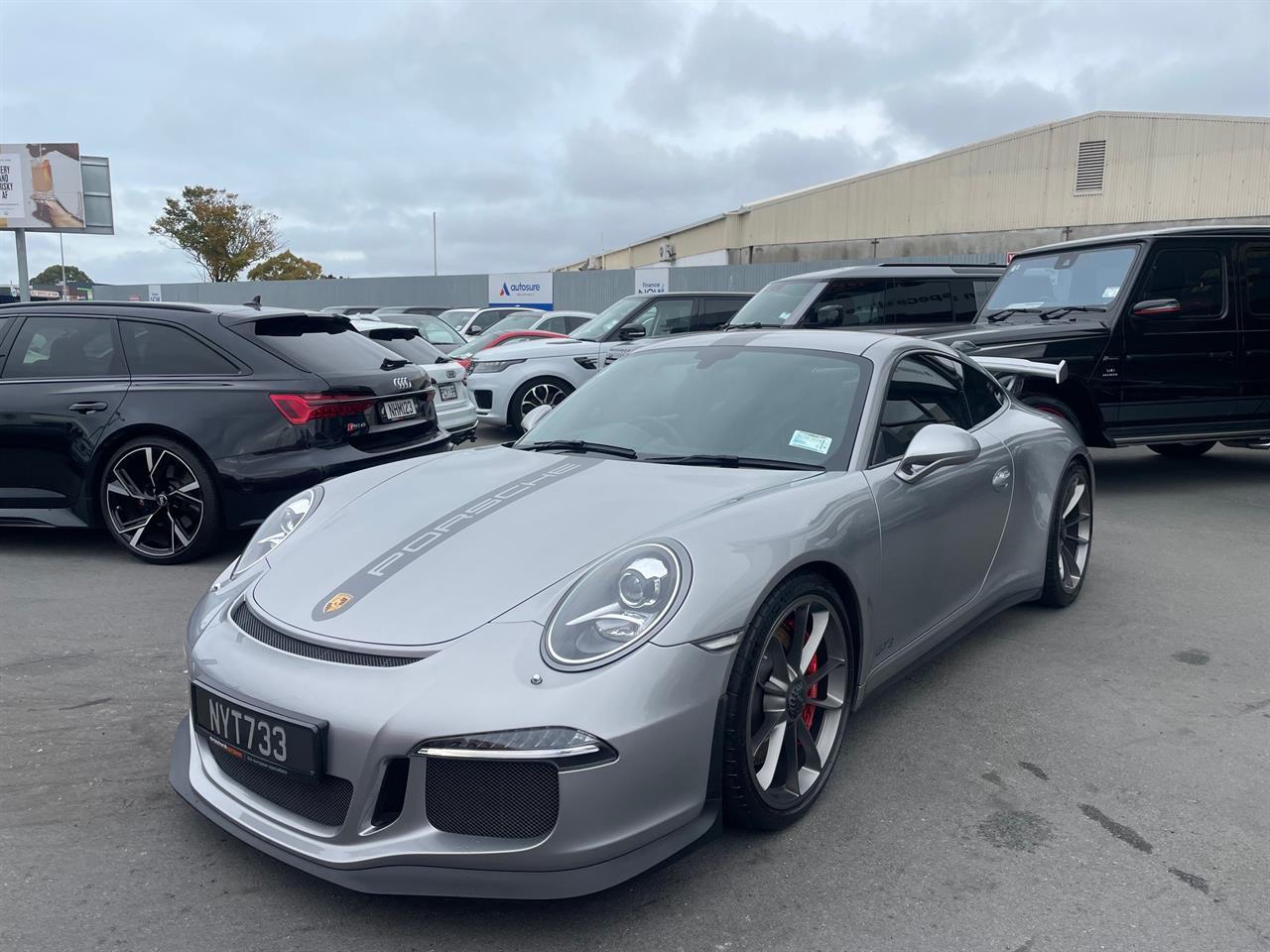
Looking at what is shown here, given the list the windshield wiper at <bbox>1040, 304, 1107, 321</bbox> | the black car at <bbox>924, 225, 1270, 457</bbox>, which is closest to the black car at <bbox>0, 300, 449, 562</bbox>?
the black car at <bbox>924, 225, 1270, 457</bbox>

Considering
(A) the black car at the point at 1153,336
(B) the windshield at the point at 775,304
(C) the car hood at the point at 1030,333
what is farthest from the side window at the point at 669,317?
(C) the car hood at the point at 1030,333

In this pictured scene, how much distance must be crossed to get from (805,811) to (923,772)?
0.53m

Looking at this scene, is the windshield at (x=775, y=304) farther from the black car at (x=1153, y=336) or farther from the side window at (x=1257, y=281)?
the side window at (x=1257, y=281)

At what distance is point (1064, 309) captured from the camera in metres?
7.84

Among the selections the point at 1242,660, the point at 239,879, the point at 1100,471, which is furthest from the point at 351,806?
the point at 1100,471

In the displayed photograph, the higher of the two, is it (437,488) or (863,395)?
(863,395)

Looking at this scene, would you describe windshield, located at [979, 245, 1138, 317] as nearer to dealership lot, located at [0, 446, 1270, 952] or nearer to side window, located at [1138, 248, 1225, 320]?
side window, located at [1138, 248, 1225, 320]

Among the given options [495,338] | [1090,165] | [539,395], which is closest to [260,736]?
[539,395]

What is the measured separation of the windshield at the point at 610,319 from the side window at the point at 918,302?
2.92m

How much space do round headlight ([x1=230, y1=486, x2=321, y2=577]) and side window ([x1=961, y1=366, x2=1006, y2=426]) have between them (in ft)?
8.92

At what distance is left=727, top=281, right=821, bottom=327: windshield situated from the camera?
969 cm

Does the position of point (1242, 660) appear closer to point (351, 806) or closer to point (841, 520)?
point (841, 520)

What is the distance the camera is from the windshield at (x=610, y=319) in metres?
11.5

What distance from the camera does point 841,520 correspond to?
3.01 m
